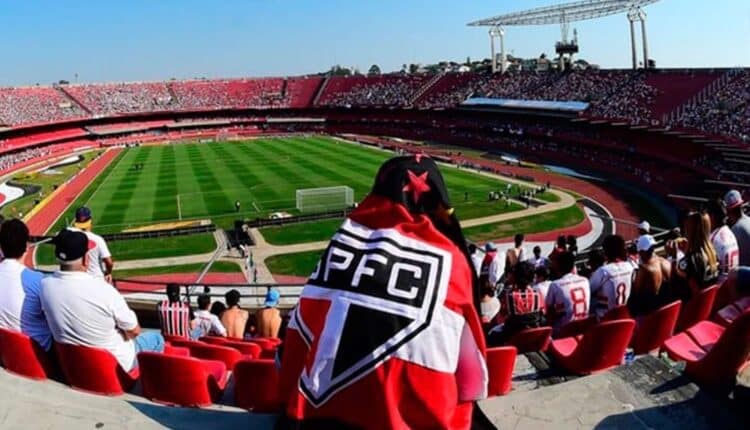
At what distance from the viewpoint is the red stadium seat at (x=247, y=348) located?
21.1 ft

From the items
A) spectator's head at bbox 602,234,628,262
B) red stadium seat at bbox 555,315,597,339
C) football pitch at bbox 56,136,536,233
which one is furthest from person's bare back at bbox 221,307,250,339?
football pitch at bbox 56,136,536,233

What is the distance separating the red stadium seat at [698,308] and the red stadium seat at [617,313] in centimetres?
54

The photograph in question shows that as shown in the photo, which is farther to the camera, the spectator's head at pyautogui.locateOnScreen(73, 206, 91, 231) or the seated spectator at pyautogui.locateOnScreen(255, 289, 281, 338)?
the seated spectator at pyautogui.locateOnScreen(255, 289, 281, 338)

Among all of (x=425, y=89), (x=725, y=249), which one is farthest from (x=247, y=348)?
(x=425, y=89)

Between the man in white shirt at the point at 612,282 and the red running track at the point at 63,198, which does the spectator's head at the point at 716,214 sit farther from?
the red running track at the point at 63,198

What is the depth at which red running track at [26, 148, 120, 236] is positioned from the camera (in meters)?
35.3

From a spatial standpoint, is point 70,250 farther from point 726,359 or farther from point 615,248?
point 615,248

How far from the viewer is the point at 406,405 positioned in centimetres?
262

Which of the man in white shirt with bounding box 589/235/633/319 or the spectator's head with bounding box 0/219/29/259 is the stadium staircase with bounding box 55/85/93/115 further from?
the man in white shirt with bounding box 589/235/633/319

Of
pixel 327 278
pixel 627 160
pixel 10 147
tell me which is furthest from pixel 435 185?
pixel 10 147

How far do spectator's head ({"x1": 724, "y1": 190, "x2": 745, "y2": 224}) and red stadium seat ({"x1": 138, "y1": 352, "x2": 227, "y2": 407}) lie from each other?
19.8 ft

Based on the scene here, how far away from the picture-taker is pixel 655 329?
19.9 ft

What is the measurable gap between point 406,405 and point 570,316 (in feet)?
15.0

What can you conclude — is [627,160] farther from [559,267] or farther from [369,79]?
[369,79]
